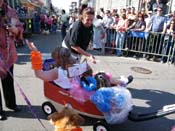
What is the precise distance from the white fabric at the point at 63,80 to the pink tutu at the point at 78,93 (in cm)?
8

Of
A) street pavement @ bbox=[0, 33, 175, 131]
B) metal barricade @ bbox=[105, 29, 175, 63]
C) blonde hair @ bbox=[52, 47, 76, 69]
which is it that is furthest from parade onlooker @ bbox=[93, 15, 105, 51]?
blonde hair @ bbox=[52, 47, 76, 69]

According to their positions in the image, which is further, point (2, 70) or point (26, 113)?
point (26, 113)

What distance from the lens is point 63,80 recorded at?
3.87m

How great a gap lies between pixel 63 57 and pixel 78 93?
1.96 feet

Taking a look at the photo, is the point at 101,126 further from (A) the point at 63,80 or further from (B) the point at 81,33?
(B) the point at 81,33

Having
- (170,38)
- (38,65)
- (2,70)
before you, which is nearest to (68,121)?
(38,65)

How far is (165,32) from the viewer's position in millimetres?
9297

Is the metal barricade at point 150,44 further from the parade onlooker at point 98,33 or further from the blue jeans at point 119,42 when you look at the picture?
the parade onlooker at point 98,33

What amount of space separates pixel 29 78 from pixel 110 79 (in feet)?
9.53

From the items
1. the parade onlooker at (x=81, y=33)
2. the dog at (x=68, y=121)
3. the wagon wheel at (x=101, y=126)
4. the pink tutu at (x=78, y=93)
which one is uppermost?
the parade onlooker at (x=81, y=33)

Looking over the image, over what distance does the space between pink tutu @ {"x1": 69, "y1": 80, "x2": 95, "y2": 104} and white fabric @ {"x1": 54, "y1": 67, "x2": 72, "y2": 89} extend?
76 millimetres

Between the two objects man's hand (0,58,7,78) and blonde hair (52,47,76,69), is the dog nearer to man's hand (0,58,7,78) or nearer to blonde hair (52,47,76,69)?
blonde hair (52,47,76,69)

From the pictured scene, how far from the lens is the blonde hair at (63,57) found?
3.59 meters

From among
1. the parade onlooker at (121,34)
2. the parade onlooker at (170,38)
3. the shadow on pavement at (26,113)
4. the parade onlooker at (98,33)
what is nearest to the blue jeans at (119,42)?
the parade onlooker at (121,34)
